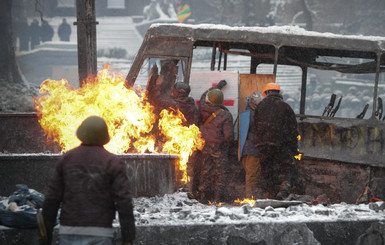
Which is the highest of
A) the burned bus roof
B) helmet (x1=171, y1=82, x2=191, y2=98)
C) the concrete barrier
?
the burned bus roof

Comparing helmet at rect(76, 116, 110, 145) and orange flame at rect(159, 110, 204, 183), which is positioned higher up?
helmet at rect(76, 116, 110, 145)

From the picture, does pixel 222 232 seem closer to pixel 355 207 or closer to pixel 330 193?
pixel 355 207

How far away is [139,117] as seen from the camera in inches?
316

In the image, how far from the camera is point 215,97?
820cm

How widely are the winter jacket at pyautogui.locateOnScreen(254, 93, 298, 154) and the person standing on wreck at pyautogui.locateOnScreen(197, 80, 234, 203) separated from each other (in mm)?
524

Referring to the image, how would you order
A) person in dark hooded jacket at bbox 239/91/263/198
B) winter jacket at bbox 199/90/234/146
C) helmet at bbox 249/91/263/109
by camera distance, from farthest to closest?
helmet at bbox 249/91/263/109 → person in dark hooded jacket at bbox 239/91/263/198 → winter jacket at bbox 199/90/234/146

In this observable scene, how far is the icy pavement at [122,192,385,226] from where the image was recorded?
572 centimetres

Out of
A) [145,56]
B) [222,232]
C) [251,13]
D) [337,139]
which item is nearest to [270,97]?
[337,139]

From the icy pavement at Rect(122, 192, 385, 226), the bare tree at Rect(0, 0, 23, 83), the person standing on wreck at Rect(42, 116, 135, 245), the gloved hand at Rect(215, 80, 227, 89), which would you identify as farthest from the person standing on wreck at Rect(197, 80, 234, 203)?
the bare tree at Rect(0, 0, 23, 83)

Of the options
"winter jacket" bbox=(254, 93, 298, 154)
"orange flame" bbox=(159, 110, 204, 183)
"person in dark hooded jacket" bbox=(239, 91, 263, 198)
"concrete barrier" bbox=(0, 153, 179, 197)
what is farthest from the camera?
"person in dark hooded jacket" bbox=(239, 91, 263, 198)

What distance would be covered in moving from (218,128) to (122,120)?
61.6 inches

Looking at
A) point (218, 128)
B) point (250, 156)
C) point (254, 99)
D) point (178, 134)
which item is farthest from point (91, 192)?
point (254, 99)

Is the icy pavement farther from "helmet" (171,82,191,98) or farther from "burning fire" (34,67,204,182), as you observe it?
"helmet" (171,82,191,98)

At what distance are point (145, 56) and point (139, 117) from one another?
1.24 meters
